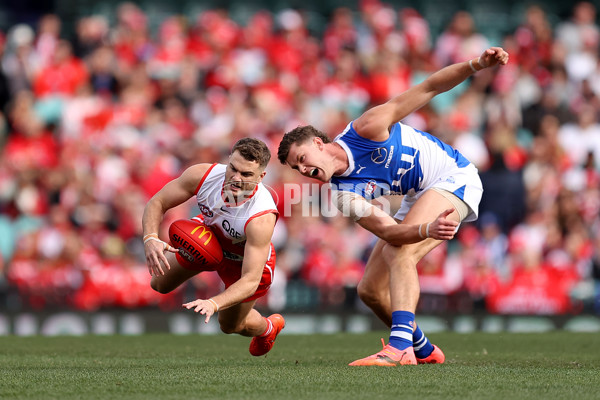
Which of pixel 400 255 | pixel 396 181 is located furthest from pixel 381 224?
pixel 396 181

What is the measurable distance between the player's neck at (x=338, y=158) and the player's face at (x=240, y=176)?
20.5 inches

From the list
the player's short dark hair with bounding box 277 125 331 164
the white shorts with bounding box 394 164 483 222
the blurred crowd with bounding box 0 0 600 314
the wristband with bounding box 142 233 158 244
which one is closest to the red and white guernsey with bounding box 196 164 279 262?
the player's short dark hair with bounding box 277 125 331 164

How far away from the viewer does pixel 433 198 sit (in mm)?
6434

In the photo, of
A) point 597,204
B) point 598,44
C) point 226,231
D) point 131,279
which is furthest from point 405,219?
point 598,44

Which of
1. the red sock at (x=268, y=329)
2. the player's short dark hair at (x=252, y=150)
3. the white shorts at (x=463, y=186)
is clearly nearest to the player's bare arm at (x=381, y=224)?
the white shorts at (x=463, y=186)

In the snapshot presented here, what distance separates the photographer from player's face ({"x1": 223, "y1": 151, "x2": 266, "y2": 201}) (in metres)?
5.95

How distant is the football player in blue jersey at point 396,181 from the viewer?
618 cm

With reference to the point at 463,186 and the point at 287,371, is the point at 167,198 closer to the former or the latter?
the point at 287,371

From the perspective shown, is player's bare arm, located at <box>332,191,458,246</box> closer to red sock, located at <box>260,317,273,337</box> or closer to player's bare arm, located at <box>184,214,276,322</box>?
player's bare arm, located at <box>184,214,276,322</box>

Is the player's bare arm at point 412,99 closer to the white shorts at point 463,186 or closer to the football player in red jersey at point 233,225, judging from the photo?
the white shorts at point 463,186

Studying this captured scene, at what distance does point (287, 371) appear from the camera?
5797 millimetres

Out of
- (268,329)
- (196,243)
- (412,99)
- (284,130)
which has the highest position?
(284,130)

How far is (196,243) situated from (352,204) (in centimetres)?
104

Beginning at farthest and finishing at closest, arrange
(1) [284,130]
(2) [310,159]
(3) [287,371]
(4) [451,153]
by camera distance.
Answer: (1) [284,130] < (4) [451,153] < (2) [310,159] < (3) [287,371]
